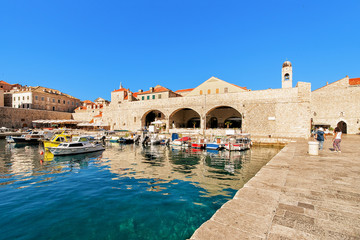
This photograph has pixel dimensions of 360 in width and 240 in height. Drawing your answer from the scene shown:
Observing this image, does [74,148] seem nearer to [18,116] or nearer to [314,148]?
[314,148]

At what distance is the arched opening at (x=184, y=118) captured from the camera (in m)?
32.5

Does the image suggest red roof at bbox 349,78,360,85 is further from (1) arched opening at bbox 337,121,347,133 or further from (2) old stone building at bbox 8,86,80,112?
(2) old stone building at bbox 8,86,80,112

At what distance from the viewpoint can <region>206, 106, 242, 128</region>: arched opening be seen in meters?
30.8

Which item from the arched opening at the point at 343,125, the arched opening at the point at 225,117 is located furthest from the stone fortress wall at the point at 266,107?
the arched opening at the point at 343,125

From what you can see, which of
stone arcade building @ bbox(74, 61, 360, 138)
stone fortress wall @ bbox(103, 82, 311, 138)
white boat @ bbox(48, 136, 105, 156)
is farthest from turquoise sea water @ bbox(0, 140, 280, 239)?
stone arcade building @ bbox(74, 61, 360, 138)

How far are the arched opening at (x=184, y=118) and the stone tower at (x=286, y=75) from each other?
15.1 m

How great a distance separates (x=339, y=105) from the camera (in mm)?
26578

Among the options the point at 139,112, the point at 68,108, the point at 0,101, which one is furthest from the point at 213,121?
the point at 0,101

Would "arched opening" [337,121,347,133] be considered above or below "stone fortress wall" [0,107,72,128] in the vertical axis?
below

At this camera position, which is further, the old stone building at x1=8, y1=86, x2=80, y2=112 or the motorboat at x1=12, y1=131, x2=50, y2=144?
the old stone building at x1=8, y1=86, x2=80, y2=112

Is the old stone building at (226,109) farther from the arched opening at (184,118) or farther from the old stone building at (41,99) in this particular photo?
the old stone building at (41,99)

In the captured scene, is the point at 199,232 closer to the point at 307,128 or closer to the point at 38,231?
the point at 38,231

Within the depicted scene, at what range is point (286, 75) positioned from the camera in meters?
25.6

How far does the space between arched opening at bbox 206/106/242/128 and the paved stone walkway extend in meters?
26.6
